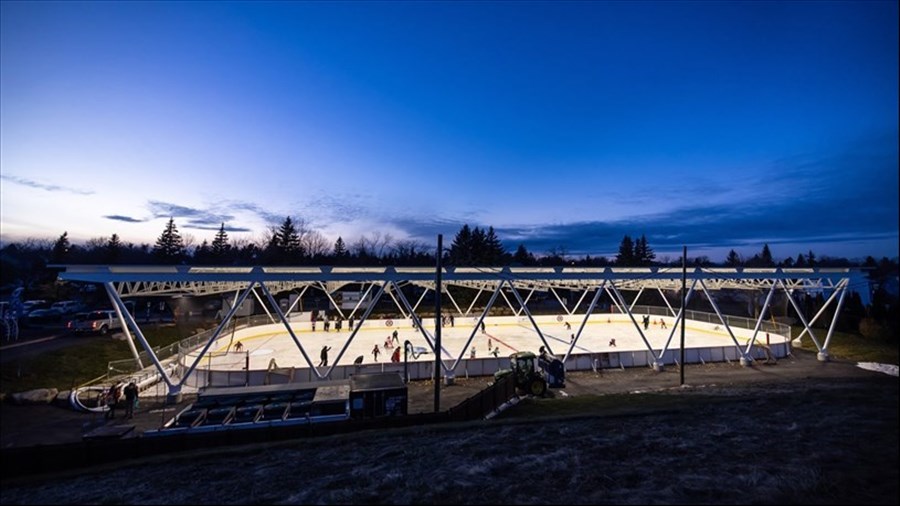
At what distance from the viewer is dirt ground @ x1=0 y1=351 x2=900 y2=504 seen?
731cm

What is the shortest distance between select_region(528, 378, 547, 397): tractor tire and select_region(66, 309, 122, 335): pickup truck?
32743 millimetres

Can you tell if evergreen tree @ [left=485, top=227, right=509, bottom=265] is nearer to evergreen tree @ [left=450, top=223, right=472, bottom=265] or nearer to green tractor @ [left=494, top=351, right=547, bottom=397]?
evergreen tree @ [left=450, top=223, right=472, bottom=265]

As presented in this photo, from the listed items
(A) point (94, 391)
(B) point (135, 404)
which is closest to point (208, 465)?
(B) point (135, 404)

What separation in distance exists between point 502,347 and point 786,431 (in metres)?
21.8

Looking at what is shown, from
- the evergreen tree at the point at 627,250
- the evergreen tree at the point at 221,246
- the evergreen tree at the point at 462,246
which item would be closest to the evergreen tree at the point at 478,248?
the evergreen tree at the point at 462,246

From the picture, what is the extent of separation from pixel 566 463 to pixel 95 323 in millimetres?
36923

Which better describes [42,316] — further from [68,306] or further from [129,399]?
[129,399]

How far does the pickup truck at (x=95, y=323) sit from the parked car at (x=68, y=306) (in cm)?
1330

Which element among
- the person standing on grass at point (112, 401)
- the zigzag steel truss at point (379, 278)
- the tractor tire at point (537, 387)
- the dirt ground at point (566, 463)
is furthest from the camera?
the tractor tire at point (537, 387)

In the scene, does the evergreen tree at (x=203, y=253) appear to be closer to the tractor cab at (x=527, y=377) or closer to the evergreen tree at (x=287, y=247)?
the evergreen tree at (x=287, y=247)

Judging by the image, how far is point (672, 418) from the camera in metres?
13.2

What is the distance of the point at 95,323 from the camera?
103ft

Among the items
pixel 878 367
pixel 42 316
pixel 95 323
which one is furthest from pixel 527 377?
pixel 42 316

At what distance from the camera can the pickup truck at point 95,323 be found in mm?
31344
